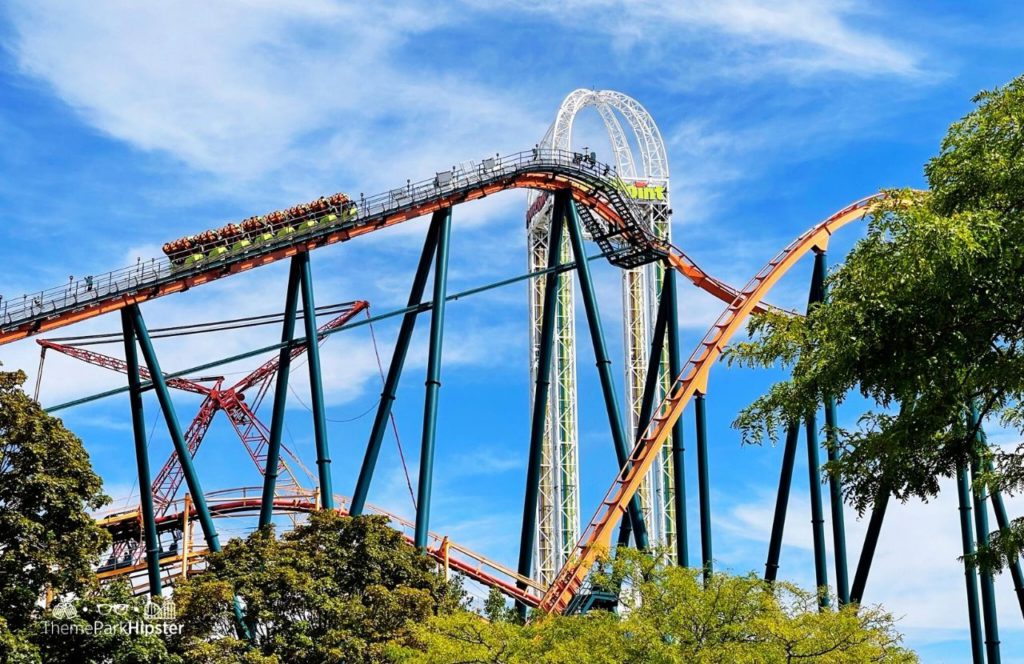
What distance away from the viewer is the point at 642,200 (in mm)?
40250

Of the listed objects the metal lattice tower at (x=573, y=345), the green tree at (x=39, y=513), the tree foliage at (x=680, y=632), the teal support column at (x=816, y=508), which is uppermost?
the metal lattice tower at (x=573, y=345)

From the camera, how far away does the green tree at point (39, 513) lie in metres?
14.8

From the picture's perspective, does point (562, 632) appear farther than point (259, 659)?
No

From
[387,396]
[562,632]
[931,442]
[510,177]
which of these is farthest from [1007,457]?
[510,177]

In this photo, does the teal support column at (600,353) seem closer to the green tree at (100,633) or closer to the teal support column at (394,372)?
the teal support column at (394,372)

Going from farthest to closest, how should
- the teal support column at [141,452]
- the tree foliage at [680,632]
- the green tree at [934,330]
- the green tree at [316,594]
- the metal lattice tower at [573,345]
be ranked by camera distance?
the metal lattice tower at [573,345] < the teal support column at [141,452] < the green tree at [316,594] < the tree foliage at [680,632] < the green tree at [934,330]

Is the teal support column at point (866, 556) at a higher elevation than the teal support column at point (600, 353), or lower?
lower

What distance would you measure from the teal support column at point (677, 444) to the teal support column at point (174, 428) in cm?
775

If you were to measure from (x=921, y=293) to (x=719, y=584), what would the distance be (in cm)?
570

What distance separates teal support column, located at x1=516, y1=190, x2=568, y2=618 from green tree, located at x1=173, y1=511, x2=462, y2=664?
9.89 ft

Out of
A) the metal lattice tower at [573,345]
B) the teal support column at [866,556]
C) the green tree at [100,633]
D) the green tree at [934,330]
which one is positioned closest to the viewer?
the green tree at [934,330]

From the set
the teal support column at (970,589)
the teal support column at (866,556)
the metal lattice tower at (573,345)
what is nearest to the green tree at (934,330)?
the teal support column at (866,556)

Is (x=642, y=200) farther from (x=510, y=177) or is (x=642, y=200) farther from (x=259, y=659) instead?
(x=259, y=659)

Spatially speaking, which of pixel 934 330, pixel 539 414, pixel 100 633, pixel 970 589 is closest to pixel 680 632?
pixel 934 330
